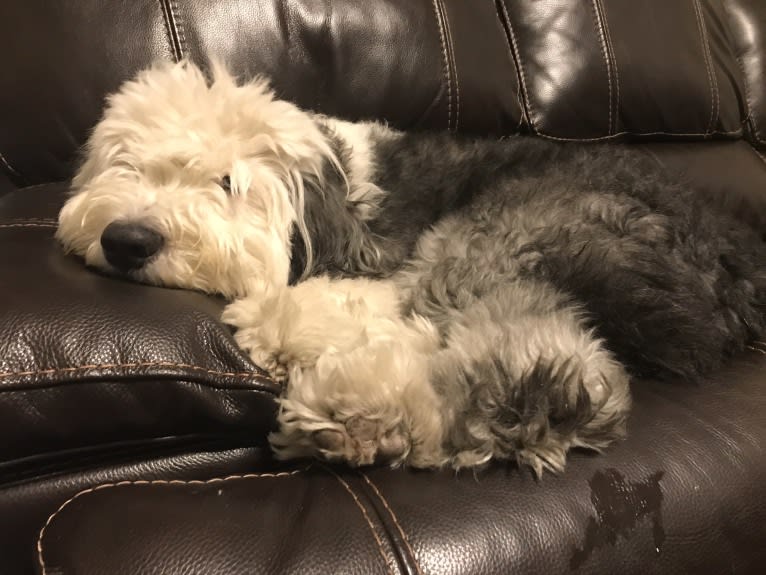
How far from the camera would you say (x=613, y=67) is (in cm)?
230

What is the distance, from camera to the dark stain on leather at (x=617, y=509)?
0.90 metres

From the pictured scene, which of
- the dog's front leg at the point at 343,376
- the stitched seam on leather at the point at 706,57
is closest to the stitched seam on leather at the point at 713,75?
the stitched seam on leather at the point at 706,57

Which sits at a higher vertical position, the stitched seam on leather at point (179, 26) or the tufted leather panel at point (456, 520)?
the stitched seam on leather at point (179, 26)

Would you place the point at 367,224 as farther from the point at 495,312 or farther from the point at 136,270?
the point at 136,270

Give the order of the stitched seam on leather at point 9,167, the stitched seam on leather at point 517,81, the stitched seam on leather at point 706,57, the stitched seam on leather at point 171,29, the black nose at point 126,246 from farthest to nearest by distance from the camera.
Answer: the stitched seam on leather at point 706,57, the stitched seam on leather at point 517,81, the stitched seam on leather at point 171,29, the stitched seam on leather at point 9,167, the black nose at point 126,246

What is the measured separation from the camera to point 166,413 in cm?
97

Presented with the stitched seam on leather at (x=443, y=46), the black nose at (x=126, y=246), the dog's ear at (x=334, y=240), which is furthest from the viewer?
the stitched seam on leather at (x=443, y=46)

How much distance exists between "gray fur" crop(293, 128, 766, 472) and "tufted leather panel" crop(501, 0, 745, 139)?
52 cm

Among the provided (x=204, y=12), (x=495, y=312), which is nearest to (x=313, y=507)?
(x=495, y=312)

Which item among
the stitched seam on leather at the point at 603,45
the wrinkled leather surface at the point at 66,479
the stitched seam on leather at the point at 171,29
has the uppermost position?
the stitched seam on leather at the point at 171,29

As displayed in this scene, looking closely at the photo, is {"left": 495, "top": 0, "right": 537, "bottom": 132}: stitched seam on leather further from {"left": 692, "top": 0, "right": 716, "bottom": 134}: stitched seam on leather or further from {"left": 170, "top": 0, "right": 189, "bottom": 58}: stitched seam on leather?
{"left": 170, "top": 0, "right": 189, "bottom": 58}: stitched seam on leather

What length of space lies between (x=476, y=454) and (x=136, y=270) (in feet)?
2.26

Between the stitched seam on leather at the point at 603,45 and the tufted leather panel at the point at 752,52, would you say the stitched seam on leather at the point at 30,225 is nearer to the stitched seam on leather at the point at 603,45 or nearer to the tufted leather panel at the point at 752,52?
the stitched seam on leather at the point at 603,45

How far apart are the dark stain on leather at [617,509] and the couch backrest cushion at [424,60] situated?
1.39m
